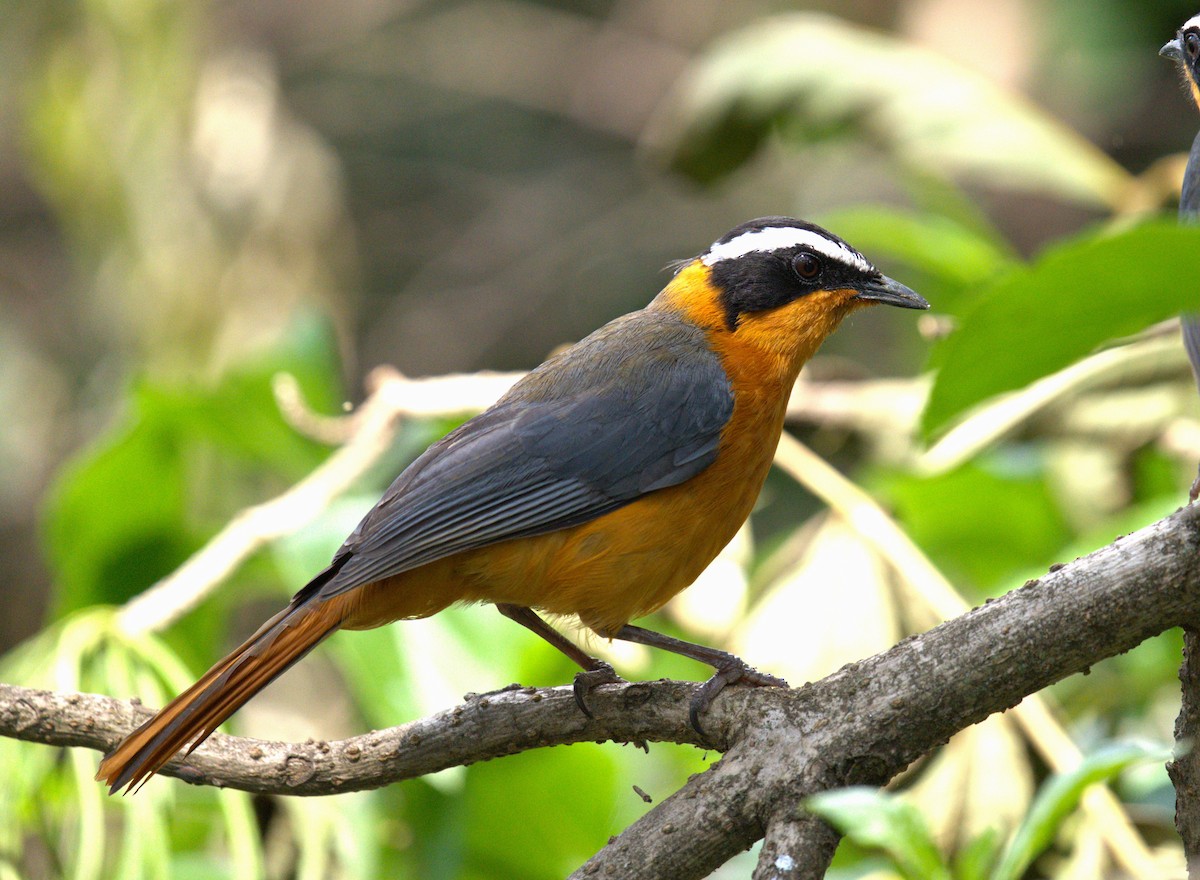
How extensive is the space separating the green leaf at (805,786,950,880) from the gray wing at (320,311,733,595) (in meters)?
1.38

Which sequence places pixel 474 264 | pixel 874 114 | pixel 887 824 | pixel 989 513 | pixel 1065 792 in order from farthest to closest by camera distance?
1. pixel 474 264
2. pixel 874 114
3. pixel 989 513
4. pixel 1065 792
5. pixel 887 824

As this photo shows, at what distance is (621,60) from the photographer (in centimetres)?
1106

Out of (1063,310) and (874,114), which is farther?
(874,114)

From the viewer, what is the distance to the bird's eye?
146 inches

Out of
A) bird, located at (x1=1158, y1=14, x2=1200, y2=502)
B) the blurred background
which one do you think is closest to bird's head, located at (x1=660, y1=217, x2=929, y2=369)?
the blurred background

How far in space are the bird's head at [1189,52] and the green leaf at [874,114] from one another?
4.56ft

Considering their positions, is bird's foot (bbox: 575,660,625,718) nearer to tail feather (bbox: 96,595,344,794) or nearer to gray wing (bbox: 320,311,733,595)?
gray wing (bbox: 320,311,733,595)

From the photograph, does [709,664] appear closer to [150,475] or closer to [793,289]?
[793,289]

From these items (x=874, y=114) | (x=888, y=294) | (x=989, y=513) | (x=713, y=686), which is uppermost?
(x=874, y=114)

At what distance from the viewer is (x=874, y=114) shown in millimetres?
5496

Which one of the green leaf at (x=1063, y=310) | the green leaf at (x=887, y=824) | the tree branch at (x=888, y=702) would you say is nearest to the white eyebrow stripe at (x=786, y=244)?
the green leaf at (x=1063, y=310)

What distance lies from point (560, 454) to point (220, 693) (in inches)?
42.4

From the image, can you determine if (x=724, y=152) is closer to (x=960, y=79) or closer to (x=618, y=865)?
(x=960, y=79)

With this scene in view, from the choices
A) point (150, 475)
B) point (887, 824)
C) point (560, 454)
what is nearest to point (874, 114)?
point (560, 454)
